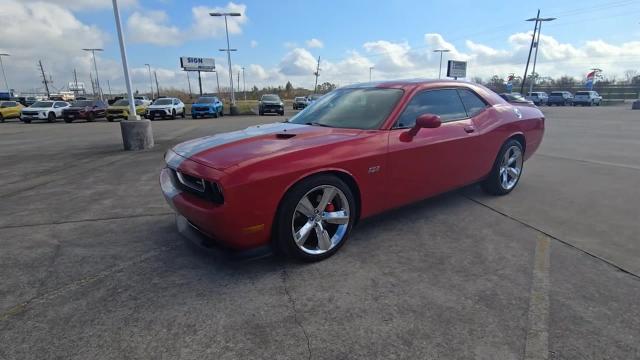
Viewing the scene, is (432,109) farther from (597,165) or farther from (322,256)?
(597,165)

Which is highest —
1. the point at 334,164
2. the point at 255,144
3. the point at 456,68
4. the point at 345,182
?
the point at 456,68

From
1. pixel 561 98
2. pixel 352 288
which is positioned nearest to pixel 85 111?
pixel 352 288

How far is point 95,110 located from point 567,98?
5091 centimetres

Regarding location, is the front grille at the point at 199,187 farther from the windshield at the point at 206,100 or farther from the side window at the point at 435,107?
the windshield at the point at 206,100

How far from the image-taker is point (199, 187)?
9.43 ft

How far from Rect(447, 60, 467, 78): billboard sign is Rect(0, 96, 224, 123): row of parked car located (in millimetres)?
22347

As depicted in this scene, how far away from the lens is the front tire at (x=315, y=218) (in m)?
2.86

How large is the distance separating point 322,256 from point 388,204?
855 mm

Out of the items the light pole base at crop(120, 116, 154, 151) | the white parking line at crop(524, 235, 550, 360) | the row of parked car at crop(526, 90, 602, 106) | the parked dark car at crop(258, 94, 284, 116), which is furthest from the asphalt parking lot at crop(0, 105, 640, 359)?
the row of parked car at crop(526, 90, 602, 106)

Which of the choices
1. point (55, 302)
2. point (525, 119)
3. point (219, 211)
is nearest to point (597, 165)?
point (525, 119)

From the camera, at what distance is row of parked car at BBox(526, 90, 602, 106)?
4481cm

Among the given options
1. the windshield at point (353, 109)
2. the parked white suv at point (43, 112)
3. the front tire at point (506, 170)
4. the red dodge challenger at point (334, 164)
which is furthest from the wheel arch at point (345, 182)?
the parked white suv at point (43, 112)

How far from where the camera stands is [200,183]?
287cm

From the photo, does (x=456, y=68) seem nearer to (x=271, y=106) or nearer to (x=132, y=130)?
(x=271, y=106)
